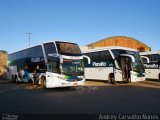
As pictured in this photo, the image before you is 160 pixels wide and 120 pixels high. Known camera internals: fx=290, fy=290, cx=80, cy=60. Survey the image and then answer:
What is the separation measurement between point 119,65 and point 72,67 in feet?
20.7

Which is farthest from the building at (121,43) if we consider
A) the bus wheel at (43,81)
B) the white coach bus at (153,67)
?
the bus wheel at (43,81)

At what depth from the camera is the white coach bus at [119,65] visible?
2352cm

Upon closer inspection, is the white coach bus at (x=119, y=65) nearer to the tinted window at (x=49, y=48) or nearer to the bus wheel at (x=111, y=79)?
the bus wheel at (x=111, y=79)

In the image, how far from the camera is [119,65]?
79.7 feet

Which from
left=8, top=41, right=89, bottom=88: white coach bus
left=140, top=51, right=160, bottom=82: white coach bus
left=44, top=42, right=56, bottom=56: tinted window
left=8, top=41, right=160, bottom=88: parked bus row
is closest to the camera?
left=8, top=41, right=89, bottom=88: white coach bus

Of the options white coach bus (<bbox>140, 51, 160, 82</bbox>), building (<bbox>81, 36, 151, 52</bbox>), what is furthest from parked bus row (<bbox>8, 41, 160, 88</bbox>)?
building (<bbox>81, 36, 151, 52</bbox>)

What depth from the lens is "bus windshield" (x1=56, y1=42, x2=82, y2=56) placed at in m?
19.2

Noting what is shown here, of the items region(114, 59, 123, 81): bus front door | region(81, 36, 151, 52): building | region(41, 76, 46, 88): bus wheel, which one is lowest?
region(41, 76, 46, 88): bus wheel

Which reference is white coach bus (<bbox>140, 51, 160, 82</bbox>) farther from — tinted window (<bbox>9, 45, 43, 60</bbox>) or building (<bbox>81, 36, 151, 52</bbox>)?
building (<bbox>81, 36, 151, 52</bbox>)

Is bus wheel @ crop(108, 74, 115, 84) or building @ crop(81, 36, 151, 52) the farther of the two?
building @ crop(81, 36, 151, 52)

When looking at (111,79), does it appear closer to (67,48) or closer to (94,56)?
(94,56)

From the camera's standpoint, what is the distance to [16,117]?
9.67 metres

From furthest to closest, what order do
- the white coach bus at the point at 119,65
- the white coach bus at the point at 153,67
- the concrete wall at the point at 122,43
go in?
1. the concrete wall at the point at 122,43
2. the white coach bus at the point at 153,67
3. the white coach bus at the point at 119,65

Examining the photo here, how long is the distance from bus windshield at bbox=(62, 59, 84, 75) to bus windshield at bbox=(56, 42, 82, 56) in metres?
0.57
